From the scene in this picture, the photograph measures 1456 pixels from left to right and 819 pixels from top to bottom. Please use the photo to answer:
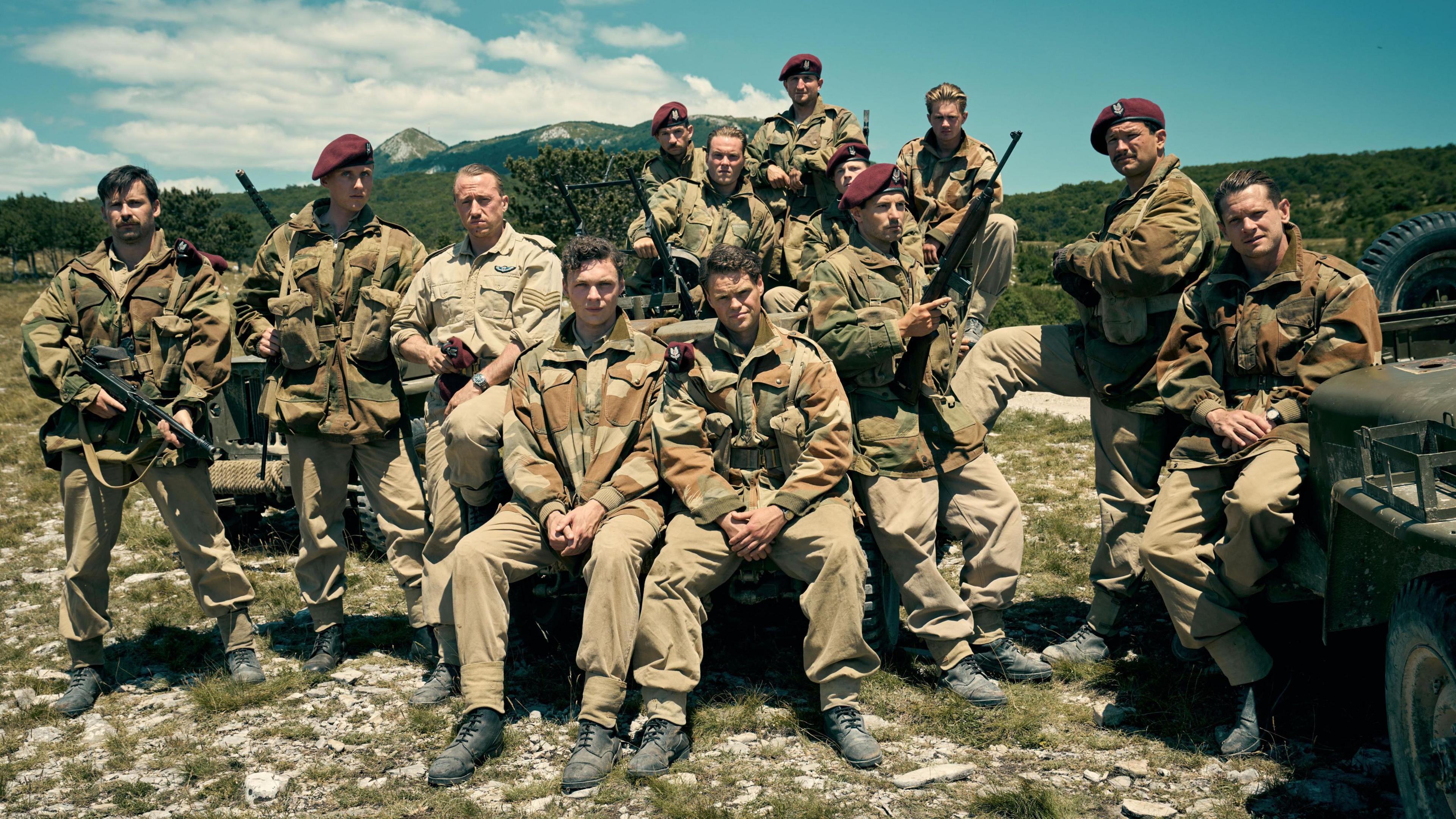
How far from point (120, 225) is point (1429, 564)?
5715mm

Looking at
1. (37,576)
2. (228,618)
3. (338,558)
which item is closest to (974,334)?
(338,558)

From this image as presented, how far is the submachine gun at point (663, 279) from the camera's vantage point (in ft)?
20.9

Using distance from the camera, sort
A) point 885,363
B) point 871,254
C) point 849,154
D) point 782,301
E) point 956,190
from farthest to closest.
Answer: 1. point 956,190
2. point 782,301
3. point 849,154
4. point 871,254
5. point 885,363

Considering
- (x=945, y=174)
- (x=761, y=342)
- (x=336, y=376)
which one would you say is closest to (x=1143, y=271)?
(x=761, y=342)

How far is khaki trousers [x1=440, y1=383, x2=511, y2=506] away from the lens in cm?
482

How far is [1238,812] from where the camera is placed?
3.63 meters

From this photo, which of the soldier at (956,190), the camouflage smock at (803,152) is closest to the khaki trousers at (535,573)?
the soldier at (956,190)

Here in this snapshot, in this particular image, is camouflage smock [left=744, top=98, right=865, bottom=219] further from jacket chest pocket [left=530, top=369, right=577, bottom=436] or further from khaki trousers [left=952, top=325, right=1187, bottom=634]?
jacket chest pocket [left=530, top=369, right=577, bottom=436]

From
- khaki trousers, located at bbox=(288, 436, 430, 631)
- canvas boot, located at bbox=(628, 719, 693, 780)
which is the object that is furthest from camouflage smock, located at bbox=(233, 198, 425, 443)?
canvas boot, located at bbox=(628, 719, 693, 780)

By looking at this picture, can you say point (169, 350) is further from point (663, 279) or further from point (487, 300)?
point (663, 279)

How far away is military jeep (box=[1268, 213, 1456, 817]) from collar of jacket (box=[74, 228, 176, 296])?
17.7 feet

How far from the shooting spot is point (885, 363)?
4922mm

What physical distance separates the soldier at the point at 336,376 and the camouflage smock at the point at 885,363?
2.30m

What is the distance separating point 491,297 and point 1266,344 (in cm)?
368
